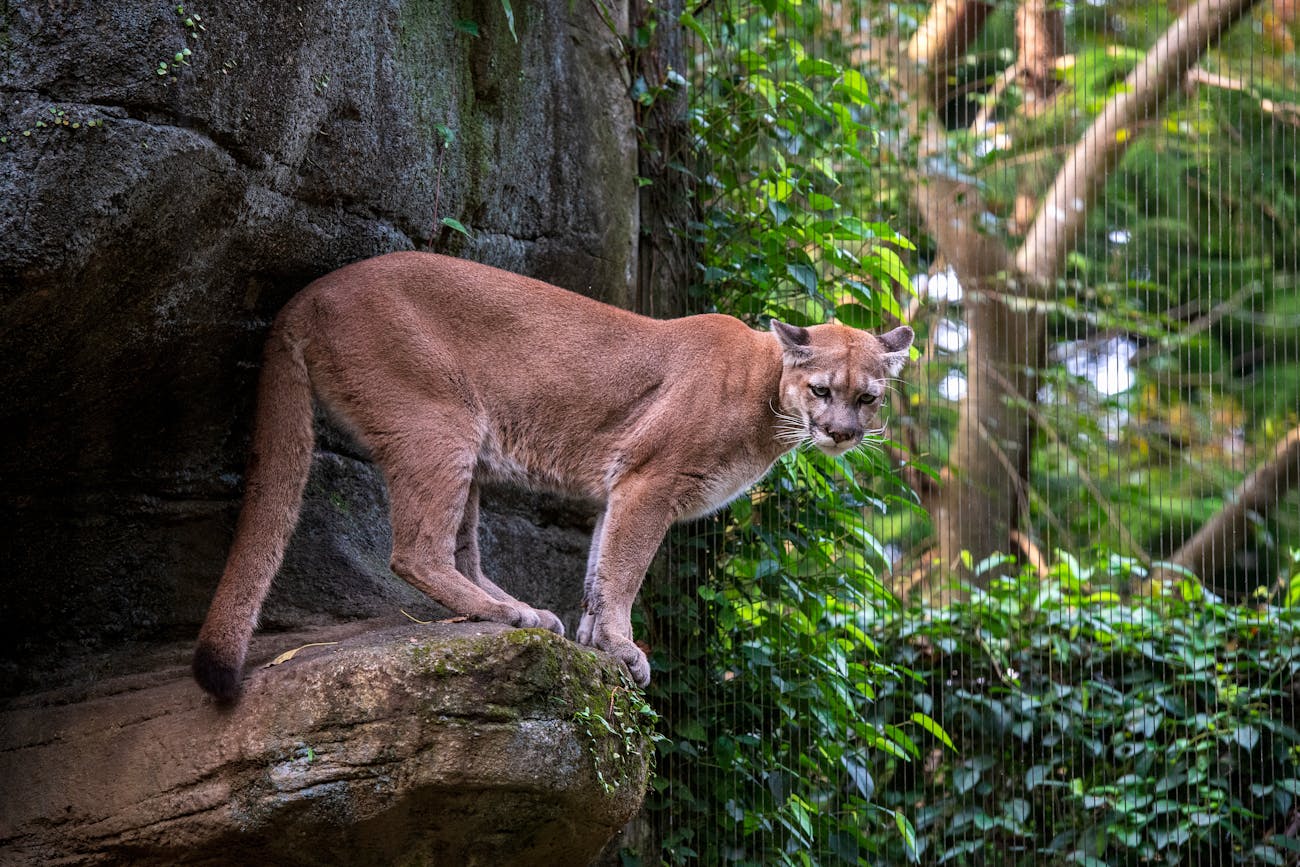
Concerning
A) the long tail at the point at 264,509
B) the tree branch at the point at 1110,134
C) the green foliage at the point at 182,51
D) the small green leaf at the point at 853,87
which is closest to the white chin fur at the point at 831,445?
the long tail at the point at 264,509

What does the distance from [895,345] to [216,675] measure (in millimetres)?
3517

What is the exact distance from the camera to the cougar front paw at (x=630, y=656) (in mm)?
5293

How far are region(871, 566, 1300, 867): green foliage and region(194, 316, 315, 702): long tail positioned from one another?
420cm

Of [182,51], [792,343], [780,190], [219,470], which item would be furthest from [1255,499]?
[182,51]

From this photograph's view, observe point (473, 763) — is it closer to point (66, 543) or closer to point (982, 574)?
point (66, 543)

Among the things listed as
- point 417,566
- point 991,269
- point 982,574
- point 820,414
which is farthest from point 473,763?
point 991,269

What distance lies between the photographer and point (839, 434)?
225 inches

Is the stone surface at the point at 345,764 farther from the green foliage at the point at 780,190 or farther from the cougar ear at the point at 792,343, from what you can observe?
the green foliage at the point at 780,190

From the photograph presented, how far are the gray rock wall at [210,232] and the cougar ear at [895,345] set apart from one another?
5.11ft

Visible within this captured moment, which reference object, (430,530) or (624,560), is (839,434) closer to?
(624,560)

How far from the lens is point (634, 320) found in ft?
19.5

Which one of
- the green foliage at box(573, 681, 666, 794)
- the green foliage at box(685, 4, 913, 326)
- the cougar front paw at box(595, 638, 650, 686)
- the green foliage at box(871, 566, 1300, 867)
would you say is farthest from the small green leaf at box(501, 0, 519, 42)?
the green foliage at box(871, 566, 1300, 867)

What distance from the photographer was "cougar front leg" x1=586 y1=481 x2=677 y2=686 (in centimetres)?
537

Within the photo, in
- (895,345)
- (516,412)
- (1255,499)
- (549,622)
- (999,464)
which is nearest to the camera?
(549,622)
